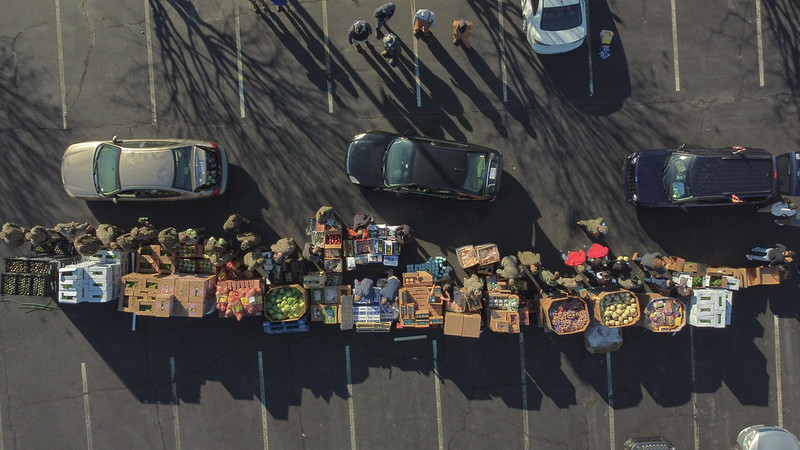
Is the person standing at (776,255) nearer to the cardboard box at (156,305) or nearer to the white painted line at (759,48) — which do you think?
the white painted line at (759,48)

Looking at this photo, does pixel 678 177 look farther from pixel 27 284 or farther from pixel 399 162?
pixel 27 284

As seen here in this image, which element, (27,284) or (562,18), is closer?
(27,284)

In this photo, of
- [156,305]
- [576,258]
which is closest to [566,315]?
[576,258]

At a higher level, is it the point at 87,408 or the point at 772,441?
the point at 87,408

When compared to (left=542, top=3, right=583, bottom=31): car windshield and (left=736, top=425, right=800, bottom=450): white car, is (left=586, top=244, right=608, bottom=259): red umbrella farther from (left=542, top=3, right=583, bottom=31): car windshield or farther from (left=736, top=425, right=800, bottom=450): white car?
(left=736, top=425, right=800, bottom=450): white car

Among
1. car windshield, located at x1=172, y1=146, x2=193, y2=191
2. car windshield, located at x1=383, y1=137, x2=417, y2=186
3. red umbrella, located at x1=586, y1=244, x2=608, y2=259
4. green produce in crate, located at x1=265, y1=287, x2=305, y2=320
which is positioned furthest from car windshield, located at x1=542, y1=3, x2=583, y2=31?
car windshield, located at x1=172, y1=146, x2=193, y2=191

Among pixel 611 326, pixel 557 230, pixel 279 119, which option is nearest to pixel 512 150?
pixel 557 230
